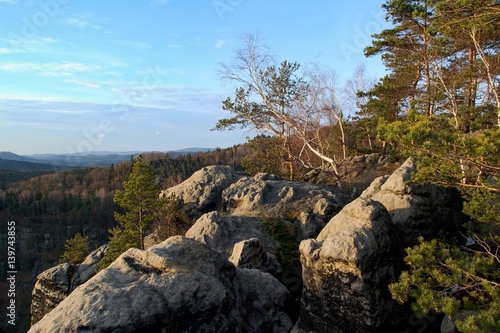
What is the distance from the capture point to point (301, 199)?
16.5 metres

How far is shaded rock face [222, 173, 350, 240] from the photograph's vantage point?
14.9m

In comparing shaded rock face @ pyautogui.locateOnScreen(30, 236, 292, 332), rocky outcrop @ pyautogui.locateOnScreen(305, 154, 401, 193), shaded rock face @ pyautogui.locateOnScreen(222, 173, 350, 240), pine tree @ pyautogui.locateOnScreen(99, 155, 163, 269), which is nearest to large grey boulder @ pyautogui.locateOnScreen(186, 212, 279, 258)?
shaded rock face @ pyautogui.locateOnScreen(222, 173, 350, 240)

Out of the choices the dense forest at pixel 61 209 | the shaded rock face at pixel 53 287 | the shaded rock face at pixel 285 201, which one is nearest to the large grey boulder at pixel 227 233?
the shaded rock face at pixel 285 201

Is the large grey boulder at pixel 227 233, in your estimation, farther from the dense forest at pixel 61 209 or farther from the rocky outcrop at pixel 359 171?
the dense forest at pixel 61 209

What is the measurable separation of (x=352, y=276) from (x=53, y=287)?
13.9 metres

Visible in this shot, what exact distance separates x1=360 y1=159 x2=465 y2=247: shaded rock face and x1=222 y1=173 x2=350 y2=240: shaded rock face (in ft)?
10.2

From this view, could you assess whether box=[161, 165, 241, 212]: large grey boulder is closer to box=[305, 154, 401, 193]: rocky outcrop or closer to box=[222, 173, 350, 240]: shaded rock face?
box=[222, 173, 350, 240]: shaded rock face

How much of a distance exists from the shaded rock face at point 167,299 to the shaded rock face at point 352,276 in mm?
1211

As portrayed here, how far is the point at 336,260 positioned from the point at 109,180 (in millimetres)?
130906

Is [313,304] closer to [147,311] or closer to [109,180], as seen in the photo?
[147,311]

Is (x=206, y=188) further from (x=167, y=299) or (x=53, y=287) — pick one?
(x=167, y=299)

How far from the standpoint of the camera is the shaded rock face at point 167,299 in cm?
613

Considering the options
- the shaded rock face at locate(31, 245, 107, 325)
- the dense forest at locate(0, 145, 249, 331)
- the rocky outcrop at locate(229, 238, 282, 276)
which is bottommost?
the dense forest at locate(0, 145, 249, 331)

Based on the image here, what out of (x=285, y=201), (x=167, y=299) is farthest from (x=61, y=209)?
(x=167, y=299)
